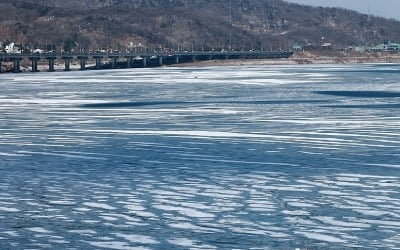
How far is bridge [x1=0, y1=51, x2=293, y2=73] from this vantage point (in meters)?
109

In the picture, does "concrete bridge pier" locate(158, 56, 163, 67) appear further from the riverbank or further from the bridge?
the riverbank

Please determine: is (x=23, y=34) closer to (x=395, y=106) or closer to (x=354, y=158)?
(x=395, y=106)

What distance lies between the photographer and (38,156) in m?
20.4

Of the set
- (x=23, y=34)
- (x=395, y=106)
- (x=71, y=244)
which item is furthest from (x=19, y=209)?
(x=23, y=34)

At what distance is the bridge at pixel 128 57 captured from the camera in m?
109

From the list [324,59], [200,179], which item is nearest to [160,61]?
[324,59]

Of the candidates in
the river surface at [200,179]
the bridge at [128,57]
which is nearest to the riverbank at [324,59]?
the bridge at [128,57]

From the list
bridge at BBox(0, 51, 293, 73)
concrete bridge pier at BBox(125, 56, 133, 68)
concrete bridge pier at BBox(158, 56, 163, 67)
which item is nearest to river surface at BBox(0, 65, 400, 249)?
bridge at BBox(0, 51, 293, 73)

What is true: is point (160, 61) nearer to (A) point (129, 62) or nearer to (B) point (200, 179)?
(A) point (129, 62)

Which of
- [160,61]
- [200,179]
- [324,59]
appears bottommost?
[324,59]

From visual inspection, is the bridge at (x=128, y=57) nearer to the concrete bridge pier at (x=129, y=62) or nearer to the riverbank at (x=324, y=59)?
the concrete bridge pier at (x=129, y=62)

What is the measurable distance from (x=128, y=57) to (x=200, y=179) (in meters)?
107

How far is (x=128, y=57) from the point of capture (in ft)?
406

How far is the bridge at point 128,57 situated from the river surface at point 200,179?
77154mm
